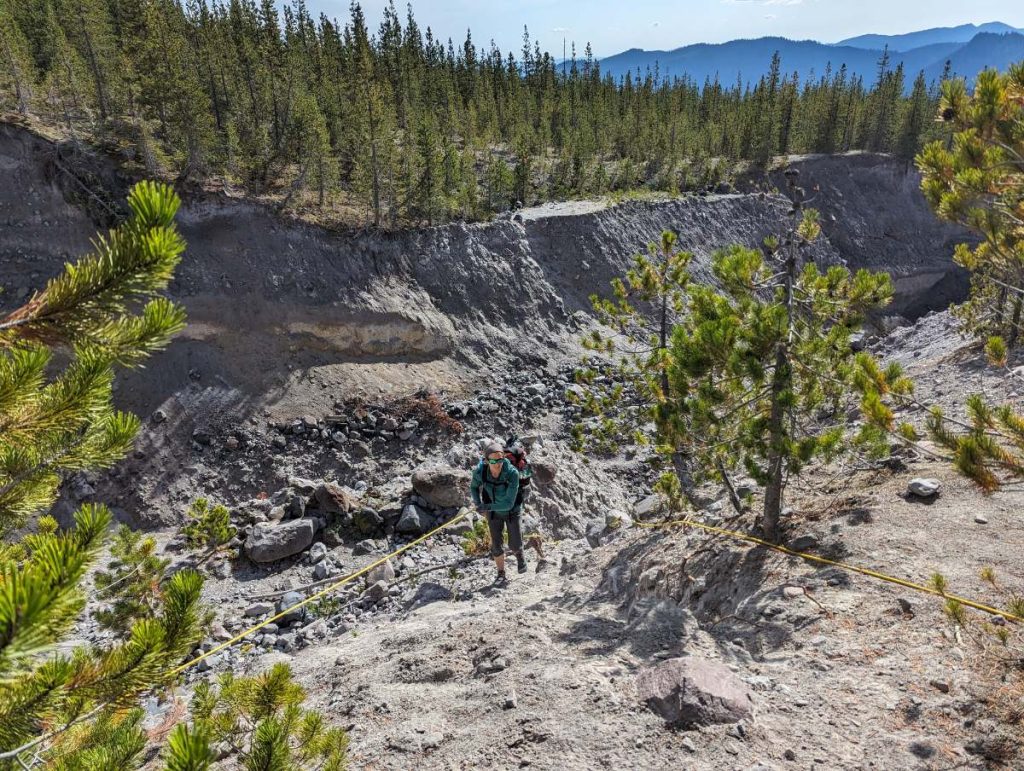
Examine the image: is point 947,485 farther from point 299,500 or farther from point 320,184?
point 320,184

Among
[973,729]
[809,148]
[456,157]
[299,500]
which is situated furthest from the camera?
[809,148]

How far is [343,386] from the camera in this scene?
60.2ft

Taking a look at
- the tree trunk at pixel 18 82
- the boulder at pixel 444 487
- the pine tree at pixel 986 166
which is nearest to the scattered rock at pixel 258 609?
the boulder at pixel 444 487

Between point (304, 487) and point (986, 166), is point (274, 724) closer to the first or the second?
point (986, 166)

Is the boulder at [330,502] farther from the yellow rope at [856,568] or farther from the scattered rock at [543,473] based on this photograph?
the yellow rope at [856,568]

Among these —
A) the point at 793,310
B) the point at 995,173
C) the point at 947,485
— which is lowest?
the point at 947,485

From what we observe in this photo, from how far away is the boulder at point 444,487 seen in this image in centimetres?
1302

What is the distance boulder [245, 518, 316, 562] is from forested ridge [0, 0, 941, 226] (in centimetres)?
1332

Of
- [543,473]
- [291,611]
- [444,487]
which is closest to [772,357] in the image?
[543,473]

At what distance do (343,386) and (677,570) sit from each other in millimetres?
13595

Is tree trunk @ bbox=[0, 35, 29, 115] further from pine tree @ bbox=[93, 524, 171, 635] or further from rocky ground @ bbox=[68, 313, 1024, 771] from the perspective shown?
rocky ground @ bbox=[68, 313, 1024, 771]

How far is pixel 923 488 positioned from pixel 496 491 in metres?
5.41

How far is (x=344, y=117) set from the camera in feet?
89.6

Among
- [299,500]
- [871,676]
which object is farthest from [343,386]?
[871,676]
